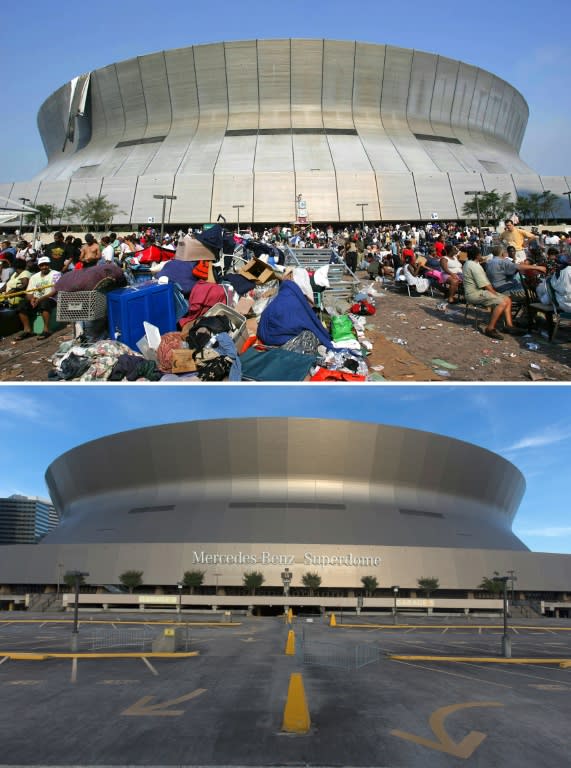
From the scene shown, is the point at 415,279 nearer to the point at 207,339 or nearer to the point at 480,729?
the point at 207,339

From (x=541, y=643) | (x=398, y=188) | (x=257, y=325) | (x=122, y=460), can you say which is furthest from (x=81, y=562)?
(x=398, y=188)

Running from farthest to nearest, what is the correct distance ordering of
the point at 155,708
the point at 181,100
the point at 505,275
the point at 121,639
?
the point at 181,100
the point at 121,639
the point at 505,275
the point at 155,708

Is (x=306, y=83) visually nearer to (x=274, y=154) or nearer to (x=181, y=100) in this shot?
(x=274, y=154)

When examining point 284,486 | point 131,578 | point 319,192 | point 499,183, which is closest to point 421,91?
point 499,183

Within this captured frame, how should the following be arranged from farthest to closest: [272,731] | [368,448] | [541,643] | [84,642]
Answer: [368,448]
[541,643]
[84,642]
[272,731]

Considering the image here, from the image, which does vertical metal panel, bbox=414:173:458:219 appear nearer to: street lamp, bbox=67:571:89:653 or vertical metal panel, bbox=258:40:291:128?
vertical metal panel, bbox=258:40:291:128
